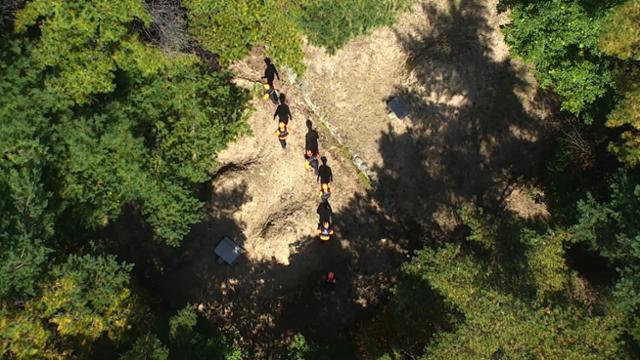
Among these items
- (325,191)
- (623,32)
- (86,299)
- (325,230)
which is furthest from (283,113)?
(623,32)

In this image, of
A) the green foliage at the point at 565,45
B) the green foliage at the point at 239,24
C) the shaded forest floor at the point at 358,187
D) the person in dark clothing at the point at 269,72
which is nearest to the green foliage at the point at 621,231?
the green foliage at the point at 565,45

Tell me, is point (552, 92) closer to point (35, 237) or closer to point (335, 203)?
point (335, 203)

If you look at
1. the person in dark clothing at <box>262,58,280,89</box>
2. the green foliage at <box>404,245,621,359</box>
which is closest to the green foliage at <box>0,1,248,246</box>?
the person in dark clothing at <box>262,58,280,89</box>

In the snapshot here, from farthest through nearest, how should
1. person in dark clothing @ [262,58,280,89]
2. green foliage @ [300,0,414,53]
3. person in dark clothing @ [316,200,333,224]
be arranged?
person in dark clothing @ [316,200,333,224] → person in dark clothing @ [262,58,280,89] → green foliage @ [300,0,414,53]

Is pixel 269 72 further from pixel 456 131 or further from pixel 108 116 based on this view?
pixel 456 131

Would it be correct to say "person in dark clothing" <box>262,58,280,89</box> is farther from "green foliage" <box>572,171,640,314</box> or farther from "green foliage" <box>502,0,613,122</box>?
"green foliage" <box>572,171,640,314</box>

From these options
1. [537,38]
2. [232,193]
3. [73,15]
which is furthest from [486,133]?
[73,15]
